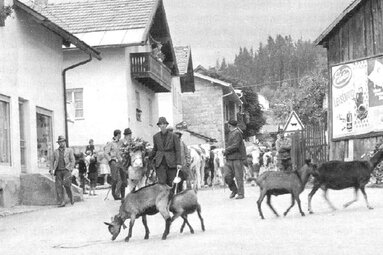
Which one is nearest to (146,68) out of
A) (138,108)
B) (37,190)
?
(138,108)

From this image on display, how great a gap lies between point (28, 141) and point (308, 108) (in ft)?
173

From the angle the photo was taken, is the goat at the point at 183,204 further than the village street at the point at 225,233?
Yes

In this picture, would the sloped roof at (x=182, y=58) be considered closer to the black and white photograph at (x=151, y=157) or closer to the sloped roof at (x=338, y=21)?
the black and white photograph at (x=151, y=157)

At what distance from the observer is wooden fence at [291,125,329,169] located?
90.2 feet

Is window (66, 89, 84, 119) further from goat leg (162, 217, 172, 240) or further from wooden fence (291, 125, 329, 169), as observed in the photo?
goat leg (162, 217, 172, 240)

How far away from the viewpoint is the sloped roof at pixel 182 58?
168ft

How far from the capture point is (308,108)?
72062 mm

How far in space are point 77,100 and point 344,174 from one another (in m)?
22.8

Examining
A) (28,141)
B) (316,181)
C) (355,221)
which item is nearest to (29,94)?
(28,141)

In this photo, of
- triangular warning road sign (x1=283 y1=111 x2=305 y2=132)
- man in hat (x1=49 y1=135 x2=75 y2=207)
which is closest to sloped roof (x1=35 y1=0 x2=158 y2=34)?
triangular warning road sign (x1=283 y1=111 x2=305 y2=132)

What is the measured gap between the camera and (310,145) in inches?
1105

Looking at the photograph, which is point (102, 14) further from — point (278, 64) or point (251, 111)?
point (278, 64)

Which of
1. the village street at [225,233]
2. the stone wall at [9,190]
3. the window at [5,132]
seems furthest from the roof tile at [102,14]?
the village street at [225,233]

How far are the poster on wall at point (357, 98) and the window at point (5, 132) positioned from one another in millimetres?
11077
